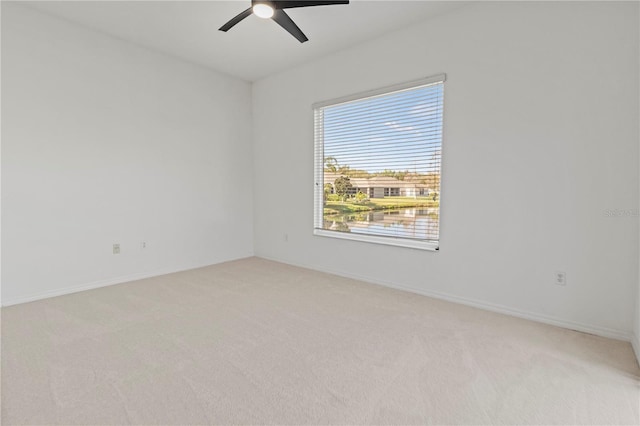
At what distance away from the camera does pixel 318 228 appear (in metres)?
4.38

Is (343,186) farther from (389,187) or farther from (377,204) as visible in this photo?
(389,187)

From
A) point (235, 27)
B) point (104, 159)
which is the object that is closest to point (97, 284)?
point (104, 159)

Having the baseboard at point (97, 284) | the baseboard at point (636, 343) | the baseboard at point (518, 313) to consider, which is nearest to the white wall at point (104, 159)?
the baseboard at point (97, 284)

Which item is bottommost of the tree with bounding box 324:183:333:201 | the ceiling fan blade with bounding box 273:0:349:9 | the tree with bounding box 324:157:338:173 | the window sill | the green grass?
the window sill

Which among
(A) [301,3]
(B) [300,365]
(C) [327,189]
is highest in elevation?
(A) [301,3]

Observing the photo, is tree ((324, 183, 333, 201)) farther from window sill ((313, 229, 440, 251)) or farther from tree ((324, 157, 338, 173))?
window sill ((313, 229, 440, 251))

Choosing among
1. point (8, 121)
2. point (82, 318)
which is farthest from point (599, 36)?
point (8, 121)

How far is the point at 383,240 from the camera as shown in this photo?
3691 mm

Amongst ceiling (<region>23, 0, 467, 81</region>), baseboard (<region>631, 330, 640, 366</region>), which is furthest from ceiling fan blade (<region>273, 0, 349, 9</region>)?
baseboard (<region>631, 330, 640, 366</region>)

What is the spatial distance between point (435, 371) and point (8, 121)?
4218 millimetres

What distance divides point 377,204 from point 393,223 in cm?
32

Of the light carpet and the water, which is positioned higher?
the water

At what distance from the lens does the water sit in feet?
11.0

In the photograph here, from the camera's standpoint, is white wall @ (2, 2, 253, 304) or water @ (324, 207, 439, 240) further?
water @ (324, 207, 439, 240)
